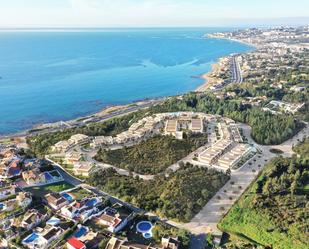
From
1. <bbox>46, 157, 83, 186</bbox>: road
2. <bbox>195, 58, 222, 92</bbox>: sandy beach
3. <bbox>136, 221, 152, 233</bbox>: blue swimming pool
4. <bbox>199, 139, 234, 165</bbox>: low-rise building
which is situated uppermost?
<bbox>199, 139, 234, 165</bbox>: low-rise building

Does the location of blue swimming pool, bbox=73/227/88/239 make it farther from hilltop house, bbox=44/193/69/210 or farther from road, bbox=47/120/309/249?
road, bbox=47/120/309/249

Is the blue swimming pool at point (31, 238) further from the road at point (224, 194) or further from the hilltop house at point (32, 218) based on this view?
the road at point (224, 194)

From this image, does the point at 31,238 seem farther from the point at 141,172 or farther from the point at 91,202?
the point at 141,172

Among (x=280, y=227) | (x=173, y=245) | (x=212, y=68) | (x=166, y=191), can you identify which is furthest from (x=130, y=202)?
(x=212, y=68)

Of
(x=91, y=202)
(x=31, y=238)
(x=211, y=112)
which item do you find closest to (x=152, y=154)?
(x=91, y=202)

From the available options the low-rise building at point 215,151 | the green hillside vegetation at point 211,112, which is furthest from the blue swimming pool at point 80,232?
the green hillside vegetation at point 211,112

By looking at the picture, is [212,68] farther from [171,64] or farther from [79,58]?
[79,58]

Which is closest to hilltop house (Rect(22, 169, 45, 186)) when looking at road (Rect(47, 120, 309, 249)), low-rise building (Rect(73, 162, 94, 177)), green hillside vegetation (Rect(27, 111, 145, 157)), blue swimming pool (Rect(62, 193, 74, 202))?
road (Rect(47, 120, 309, 249))
